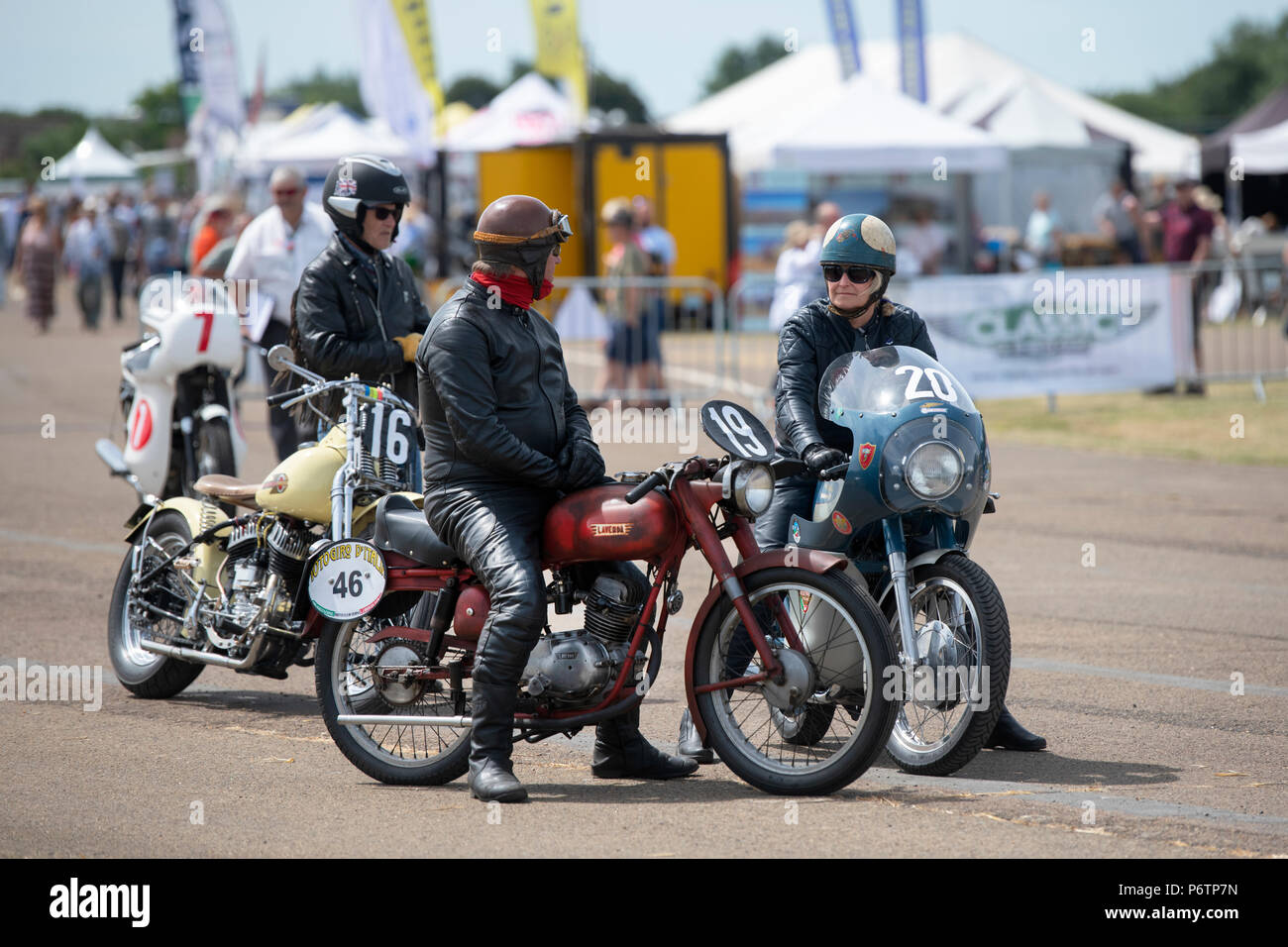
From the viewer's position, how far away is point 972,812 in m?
5.26

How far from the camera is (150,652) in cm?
709

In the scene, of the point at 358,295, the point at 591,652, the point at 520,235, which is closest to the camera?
the point at 591,652

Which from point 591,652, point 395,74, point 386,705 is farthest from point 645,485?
point 395,74

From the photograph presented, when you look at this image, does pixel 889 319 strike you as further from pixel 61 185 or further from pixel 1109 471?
pixel 61 185

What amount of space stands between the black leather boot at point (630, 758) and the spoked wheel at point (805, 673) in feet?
0.99

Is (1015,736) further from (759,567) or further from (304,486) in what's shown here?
(304,486)

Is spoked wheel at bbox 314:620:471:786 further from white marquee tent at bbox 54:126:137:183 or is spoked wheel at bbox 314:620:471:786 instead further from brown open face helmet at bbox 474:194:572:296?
white marquee tent at bbox 54:126:137:183

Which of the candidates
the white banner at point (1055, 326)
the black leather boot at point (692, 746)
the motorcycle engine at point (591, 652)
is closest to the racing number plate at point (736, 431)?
the motorcycle engine at point (591, 652)

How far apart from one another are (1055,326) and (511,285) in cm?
1212

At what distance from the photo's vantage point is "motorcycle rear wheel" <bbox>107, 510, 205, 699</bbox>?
23.0ft

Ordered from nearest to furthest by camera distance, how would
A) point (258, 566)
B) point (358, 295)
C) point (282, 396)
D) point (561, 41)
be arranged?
point (258, 566) < point (282, 396) < point (358, 295) < point (561, 41)

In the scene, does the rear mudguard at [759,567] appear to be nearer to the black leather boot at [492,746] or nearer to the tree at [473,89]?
the black leather boot at [492,746]

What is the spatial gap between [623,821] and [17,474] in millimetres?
9742

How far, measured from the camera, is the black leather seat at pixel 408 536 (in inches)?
224
